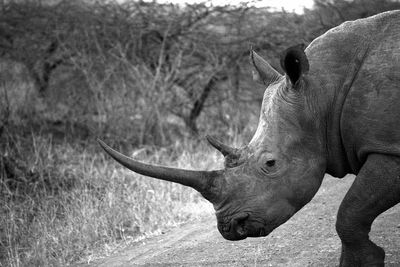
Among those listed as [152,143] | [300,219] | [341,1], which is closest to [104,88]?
[152,143]

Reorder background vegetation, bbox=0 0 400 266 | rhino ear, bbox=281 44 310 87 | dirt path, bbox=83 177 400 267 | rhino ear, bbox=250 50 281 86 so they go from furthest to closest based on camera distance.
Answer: background vegetation, bbox=0 0 400 266 → dirt path, bbox=83 177 400 267 → rhino ear, bbox=250 50 281 86 → rhino ear, bbox=281 44 310 87

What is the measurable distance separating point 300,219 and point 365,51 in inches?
93.8

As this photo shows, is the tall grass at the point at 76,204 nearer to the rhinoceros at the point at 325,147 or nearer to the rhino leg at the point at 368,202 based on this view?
the rhinoceros at the point at 325,147

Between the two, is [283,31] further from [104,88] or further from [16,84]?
[16,84]

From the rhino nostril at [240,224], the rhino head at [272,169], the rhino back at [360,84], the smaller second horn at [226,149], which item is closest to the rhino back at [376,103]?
the rhino back at [360,84]

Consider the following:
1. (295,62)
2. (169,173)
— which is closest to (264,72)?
(295,62)

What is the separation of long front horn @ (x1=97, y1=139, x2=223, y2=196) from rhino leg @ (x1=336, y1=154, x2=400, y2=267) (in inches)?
28.7

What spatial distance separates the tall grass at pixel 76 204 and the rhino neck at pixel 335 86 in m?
2.87

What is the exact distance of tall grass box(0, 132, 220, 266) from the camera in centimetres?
636

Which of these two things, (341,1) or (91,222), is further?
(341,1)

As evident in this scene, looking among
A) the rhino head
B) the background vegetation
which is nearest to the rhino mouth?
the rhino head

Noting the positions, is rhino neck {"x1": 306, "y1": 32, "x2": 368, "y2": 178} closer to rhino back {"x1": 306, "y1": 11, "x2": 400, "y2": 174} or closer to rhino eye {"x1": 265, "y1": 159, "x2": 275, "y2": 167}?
rhino back {"x1": 306, "y1": 11, "x2": 400, "y2": 174}

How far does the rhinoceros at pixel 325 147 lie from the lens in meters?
3.58

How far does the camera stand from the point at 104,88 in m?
11.2
